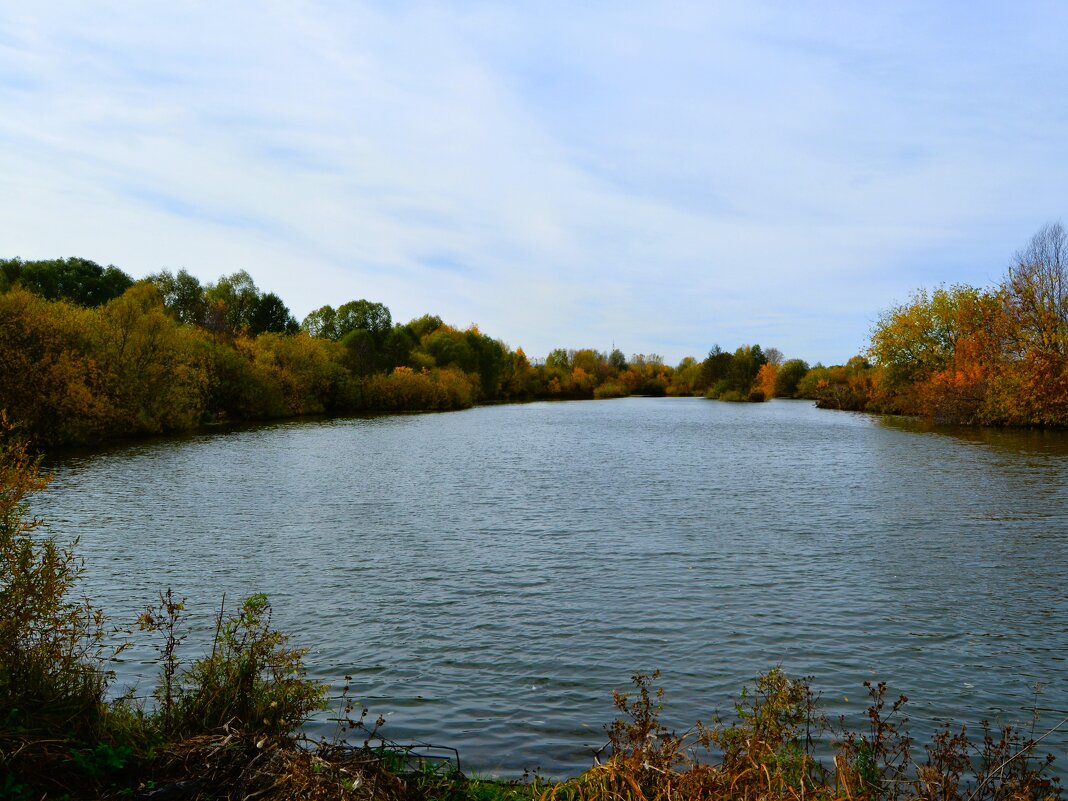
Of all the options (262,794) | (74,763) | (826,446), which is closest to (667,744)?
(262,794)

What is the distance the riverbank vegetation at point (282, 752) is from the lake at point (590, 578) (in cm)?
124

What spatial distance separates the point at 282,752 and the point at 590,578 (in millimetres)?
9748

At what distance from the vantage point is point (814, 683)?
9367 millimetres

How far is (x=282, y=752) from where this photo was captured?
17.1ft

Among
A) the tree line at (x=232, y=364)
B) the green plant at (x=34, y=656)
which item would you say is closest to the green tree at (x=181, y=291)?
the tree line at (x=232, y=364)

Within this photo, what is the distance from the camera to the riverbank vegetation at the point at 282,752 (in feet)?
16.5

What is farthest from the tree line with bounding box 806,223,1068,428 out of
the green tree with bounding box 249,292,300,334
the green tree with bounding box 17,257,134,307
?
the green tree with bounding box 17,257,134,307

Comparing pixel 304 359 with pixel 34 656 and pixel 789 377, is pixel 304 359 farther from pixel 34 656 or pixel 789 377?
pixel 789 377

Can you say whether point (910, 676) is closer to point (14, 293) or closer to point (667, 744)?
point (667, 744)

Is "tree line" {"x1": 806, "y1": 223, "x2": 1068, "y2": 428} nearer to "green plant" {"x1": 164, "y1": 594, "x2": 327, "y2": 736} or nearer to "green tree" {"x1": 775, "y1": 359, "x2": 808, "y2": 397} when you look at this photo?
"green plant" {"x1": 164, "y1": 594, "x2": 327, "y2": 736}

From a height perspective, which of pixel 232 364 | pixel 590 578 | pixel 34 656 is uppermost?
pixel 232 364

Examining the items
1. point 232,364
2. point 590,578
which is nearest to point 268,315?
point 232,364

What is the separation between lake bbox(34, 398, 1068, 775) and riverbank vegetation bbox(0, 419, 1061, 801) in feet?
4.08

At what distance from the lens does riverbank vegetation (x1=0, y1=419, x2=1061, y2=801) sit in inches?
198
